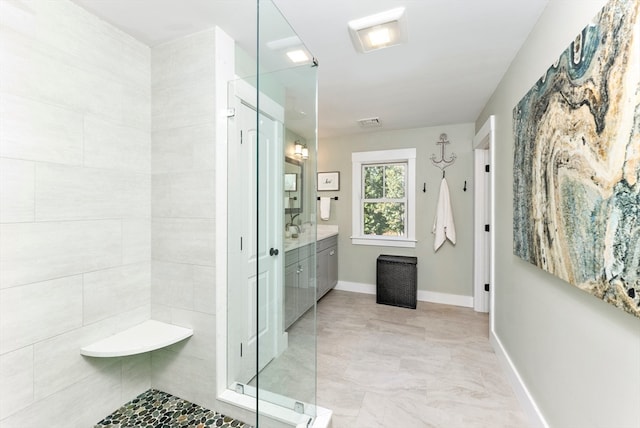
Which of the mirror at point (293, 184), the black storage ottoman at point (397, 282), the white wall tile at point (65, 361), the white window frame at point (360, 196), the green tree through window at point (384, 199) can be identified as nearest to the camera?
the white wall tile at point (65, 361)

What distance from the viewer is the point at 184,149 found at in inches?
70.9

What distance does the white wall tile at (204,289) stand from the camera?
1.71 metres

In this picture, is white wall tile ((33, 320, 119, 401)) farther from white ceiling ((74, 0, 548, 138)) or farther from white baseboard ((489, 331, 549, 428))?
white baseboard ((489, 331, 549, 428))

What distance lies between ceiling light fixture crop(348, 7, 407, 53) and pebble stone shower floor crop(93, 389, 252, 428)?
2.46 m

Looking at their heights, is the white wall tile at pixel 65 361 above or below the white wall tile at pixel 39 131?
below

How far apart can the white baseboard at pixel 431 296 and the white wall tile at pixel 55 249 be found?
10.4 ft

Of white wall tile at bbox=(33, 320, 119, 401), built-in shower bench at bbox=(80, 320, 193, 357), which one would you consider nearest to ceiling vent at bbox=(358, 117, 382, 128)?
built-in shower bench at bbox=(80, 320, 193, 357)

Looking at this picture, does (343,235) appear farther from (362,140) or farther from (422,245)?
(362,140)

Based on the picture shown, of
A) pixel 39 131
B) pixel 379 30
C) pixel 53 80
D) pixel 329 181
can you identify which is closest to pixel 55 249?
pixel 39 131

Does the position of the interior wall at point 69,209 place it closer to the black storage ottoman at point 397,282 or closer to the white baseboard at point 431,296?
the black storage ottoman at point 397,282

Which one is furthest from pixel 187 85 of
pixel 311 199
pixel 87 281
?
pixel 87 281

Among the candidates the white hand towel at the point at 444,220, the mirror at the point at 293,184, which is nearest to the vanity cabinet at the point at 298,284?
the mirror at the point at 293,184

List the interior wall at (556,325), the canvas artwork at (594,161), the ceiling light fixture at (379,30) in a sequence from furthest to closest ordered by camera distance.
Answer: the ceiling light fixture at (379,30), the interior wall at (556,325), the canvas artwork at (594,161)

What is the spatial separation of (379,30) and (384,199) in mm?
2667
